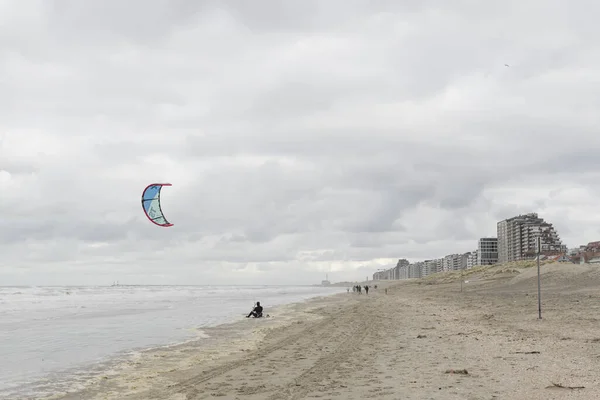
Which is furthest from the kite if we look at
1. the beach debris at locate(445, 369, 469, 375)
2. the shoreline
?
the beach debris at locate(445, 369, 469, 375)

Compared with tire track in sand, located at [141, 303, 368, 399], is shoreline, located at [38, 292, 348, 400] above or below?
below

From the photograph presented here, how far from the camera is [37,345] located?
20766 mm

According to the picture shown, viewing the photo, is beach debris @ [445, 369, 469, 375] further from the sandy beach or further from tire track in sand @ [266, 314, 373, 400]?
tire track in sand @ [266, 314, 373, 400]

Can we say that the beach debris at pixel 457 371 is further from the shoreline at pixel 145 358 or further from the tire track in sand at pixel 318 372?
the shoreline at pixel 145 358

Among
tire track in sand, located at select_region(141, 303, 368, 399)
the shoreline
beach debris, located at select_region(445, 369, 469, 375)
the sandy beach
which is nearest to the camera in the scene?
the sandy beach

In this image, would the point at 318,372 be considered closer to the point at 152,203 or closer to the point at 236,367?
the point at 236,367

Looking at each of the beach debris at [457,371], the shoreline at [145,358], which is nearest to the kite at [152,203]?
the shoreline at [145,358]

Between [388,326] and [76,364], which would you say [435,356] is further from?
[76,364]

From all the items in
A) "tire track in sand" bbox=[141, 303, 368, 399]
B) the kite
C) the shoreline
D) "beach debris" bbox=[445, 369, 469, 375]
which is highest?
the kite

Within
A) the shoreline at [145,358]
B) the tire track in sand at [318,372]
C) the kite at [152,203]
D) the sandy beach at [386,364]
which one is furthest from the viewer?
the kite at [152,203]

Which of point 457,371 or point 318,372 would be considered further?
point 318,372

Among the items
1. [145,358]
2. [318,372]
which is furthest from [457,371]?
[145,358]

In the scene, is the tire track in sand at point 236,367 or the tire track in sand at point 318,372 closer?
the tire track in sand at point 318,372

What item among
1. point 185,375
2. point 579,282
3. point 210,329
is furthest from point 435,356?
point 579,282
